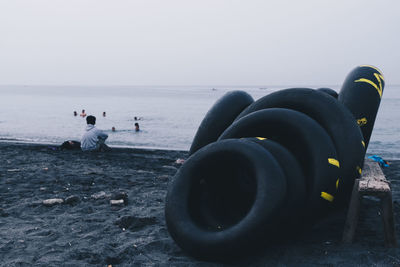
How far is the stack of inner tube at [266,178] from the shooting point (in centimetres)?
362

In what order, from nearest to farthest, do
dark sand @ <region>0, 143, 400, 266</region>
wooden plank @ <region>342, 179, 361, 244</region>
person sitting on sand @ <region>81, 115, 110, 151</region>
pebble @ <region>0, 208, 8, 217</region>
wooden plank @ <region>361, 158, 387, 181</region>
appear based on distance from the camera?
dark sand @ <region>0, 143, 400, 266</region> < wooden plank @ <region>342, 179, 361, 244</region> < wooden plank @ <region>361, 158, 387, 181</region> < pebble @ <region>0, 208, 8, 217</region> < person sitting on sand @ <region>81, 115, 110, 151</region>

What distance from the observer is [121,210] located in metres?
5.62

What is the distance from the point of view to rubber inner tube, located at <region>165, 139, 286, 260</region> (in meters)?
3.56

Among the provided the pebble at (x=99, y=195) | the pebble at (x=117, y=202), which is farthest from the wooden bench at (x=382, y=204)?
the pebble at (x=99, y=195)

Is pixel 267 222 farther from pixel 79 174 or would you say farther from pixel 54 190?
pixel 79 174

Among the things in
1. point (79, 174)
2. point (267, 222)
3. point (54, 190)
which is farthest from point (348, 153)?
point (79, 174)

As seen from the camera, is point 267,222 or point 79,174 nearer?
point 267,222

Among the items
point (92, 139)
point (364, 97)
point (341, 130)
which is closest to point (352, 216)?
point (341, 130)

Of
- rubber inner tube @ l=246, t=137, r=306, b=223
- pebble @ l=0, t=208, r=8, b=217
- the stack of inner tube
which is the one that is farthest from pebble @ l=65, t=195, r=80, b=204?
rubber inner tube @ l=246, t=137, r=306, b=223

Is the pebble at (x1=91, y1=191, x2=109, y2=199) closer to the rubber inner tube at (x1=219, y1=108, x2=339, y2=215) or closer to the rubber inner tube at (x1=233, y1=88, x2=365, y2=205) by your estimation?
the rubber inner tube at (x1=219, y1=108, x2=339, y2=215)

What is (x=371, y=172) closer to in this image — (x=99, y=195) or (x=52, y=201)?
(x=99, y=195)

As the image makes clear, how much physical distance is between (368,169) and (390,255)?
1530 millimetres

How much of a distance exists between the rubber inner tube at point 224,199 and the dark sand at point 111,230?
308mm

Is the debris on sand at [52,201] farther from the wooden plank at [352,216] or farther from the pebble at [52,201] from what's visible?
the wooden plank at [352,216]
